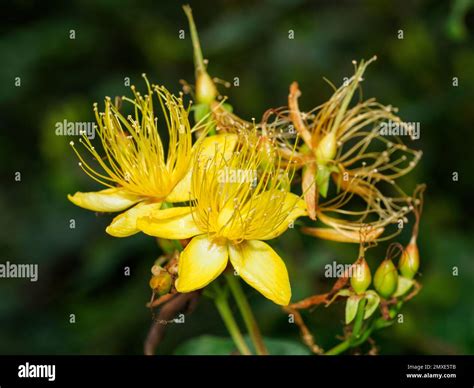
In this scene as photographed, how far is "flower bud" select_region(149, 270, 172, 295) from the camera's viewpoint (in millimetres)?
2258

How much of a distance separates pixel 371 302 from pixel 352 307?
6 centimetres

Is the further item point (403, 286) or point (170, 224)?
point (403, 286)

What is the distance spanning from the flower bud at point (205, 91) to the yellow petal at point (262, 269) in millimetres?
514

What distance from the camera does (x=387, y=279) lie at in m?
2.35

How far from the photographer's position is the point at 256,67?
15.7ft

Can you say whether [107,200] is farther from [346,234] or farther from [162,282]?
[346,234]

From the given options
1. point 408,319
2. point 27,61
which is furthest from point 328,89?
point 27,61

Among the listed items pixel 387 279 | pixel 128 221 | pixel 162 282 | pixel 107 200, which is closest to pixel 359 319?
pixel 387 279

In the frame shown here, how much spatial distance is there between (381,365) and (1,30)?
341 cm

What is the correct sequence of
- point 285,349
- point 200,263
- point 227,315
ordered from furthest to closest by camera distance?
1. point 285,349
2. point 227,315
3. point 200,263

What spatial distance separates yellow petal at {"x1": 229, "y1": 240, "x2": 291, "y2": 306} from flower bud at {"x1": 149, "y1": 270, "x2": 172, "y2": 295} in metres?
0.20

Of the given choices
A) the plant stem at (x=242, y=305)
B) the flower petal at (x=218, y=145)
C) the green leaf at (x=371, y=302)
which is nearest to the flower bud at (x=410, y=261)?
the green leaf at (x=371, y=302)

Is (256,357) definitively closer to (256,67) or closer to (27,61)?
(256,67)

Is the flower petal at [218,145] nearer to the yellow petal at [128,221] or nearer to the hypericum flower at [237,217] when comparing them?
the hypericum flower at [237,217]
